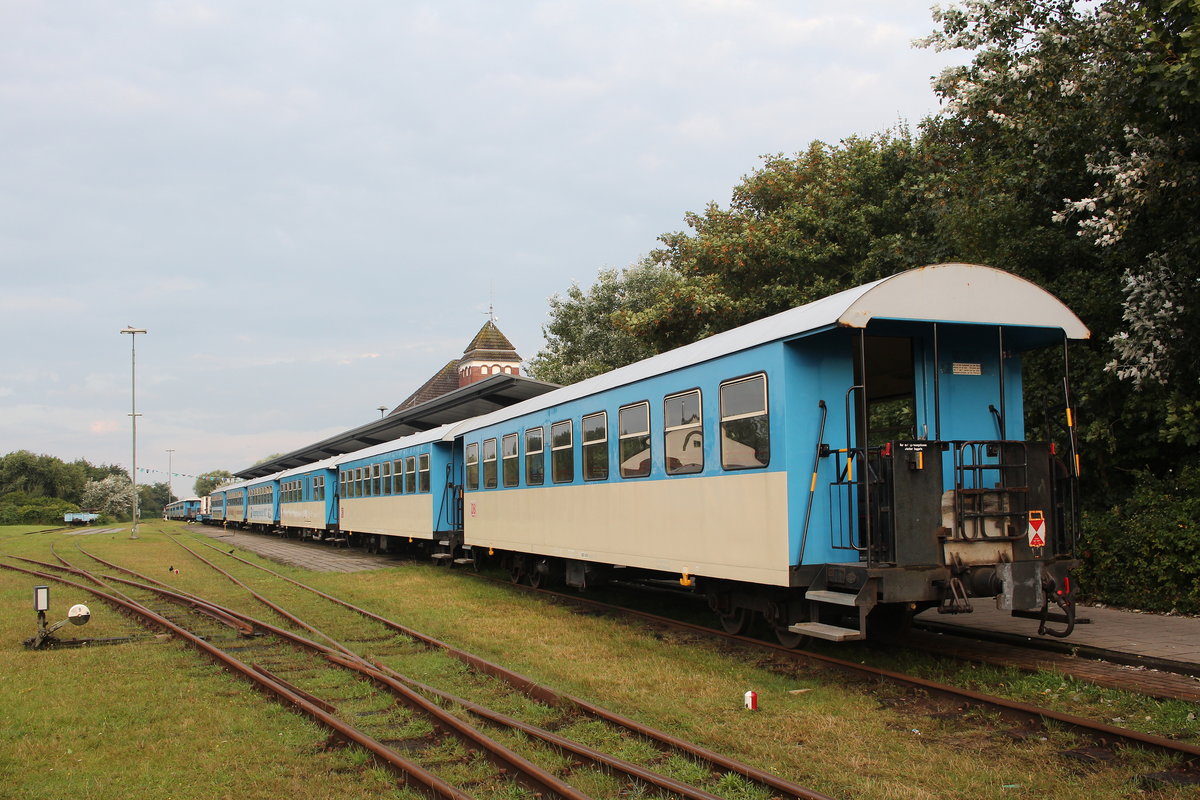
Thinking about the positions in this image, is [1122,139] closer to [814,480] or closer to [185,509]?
[814,480]

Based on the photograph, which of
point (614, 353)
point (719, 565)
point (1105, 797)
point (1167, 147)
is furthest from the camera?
point (614, 353)

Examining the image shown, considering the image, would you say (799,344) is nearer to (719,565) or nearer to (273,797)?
(719,565)

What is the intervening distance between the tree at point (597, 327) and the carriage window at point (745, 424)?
22527mm

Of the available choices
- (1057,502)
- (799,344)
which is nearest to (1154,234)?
(1057,502)

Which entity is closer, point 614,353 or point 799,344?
point 799,344

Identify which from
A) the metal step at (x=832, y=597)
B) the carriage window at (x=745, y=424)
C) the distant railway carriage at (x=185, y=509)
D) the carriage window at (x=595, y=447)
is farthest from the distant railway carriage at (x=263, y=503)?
the metal step at (x=832, y=597)

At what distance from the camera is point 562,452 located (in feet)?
44.1

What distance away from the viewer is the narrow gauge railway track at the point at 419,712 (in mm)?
5547

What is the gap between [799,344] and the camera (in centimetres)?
823

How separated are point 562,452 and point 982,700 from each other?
24.3 feet

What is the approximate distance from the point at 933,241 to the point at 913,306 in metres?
13.7

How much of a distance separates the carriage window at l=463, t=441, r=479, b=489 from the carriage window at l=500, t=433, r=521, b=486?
1778 millimetres

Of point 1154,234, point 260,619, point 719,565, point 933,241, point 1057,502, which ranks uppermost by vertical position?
point 933,241

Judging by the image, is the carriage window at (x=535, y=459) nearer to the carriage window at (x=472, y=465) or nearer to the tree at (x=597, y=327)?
the carriage window at (x=472, y=465)
